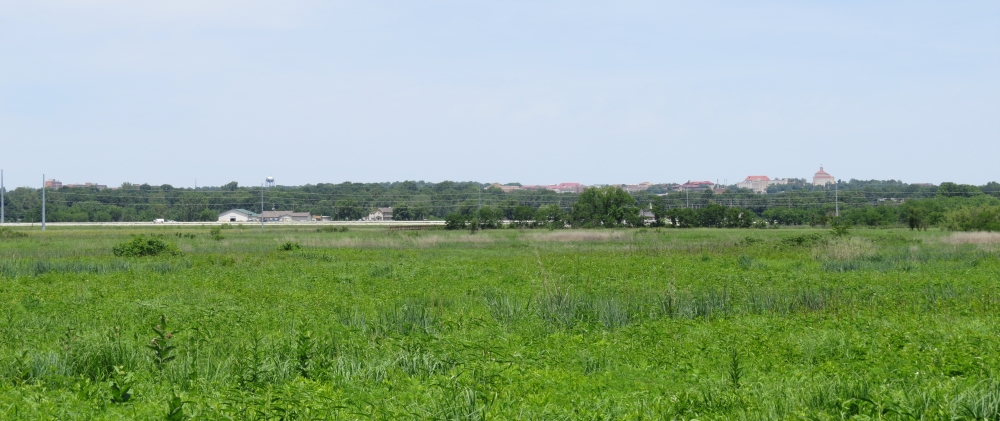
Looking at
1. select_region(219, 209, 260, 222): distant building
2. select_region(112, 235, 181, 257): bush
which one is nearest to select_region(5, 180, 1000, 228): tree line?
select_region(219, 209, 260, 222): distant building

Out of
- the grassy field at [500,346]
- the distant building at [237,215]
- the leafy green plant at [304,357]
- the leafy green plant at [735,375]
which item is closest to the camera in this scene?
the grassy field at [500,346]

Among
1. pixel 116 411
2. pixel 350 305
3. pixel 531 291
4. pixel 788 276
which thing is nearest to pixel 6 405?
pixel 116 411

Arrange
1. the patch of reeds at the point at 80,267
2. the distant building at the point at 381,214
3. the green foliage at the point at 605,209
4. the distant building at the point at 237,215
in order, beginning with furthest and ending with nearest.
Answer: the distant building at the point at 237,215
the distant building at the point at 381,214
the green foliage at the point at 605,209
the patch of reeds at the point at 80,267

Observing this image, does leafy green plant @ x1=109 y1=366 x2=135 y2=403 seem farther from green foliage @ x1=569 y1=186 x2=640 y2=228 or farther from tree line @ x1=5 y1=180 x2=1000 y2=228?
green foliage @ x1=569 y1=186 x2=640 y2=228

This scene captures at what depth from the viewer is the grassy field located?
6986mm

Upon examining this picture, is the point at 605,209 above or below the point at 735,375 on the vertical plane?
above

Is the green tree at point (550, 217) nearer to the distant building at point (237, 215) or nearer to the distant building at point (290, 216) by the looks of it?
the distant building at point (290, 216)

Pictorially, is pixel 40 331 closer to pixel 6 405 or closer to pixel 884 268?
pixel 6 405

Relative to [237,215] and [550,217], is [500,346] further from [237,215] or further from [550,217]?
[237,215]

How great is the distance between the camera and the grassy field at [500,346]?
6986 mm

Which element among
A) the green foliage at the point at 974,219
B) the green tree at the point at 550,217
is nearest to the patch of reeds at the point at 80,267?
the green foliage at the point at 974,219

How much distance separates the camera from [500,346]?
985 centimetres

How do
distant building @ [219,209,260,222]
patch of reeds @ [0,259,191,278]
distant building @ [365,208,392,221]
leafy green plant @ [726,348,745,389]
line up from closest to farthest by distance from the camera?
leafy green plant @ [726,348,745,389], patch of reeds @ [0,259,191,278], distant building @ [365,208,392,221], distant building @ [219,209,260,222]

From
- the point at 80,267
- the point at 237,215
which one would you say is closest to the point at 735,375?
the point at 80,267
